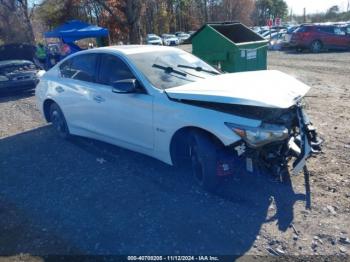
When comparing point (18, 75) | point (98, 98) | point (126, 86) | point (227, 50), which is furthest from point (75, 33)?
point (126, 86)

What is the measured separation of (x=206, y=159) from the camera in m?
3.70

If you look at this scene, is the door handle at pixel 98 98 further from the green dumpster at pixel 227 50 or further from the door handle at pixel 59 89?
the green dumpster at pixel 227 50

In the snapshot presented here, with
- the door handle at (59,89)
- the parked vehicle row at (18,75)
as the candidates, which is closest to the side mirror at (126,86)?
the door handle at (59,89)

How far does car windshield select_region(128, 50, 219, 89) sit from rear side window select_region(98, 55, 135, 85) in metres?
0.16

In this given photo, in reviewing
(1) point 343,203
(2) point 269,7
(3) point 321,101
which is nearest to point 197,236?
(1) point 343,203

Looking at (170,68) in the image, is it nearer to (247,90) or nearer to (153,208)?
(247,90)

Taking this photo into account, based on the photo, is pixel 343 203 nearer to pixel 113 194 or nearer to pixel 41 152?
pixel 113 194

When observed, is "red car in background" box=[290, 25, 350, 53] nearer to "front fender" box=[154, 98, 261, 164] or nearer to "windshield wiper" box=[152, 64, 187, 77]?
"windshield wiper" box=[152, 64, 187, 77]

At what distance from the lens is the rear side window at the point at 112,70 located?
15.1 feet

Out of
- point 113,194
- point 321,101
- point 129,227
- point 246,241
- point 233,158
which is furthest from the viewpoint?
point 321,101

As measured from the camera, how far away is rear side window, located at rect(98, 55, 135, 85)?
4.61 m

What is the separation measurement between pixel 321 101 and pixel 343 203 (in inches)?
192

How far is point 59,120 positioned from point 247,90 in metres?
3.65

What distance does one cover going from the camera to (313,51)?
68.4ft
